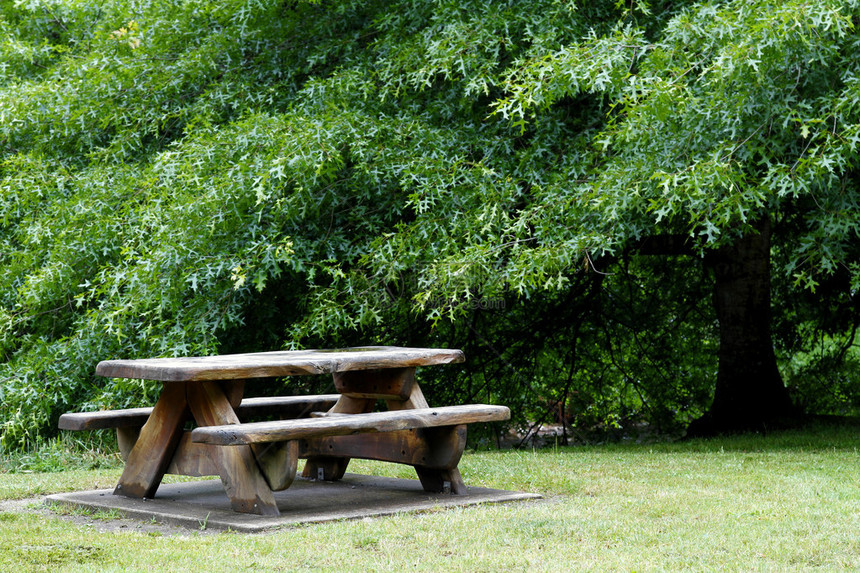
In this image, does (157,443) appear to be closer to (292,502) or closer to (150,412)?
(150,412)

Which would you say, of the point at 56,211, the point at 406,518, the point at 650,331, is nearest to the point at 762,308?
the point at 650,331

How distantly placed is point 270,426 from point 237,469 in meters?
0.47

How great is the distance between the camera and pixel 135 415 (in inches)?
294

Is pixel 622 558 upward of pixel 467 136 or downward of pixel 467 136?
downward

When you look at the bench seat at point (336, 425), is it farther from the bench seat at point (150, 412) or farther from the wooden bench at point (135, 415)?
the bench seat at point (150, 412)

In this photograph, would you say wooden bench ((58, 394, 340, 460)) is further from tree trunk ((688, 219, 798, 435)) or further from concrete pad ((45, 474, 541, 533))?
tree trunk ((688, 219, 798, 435))

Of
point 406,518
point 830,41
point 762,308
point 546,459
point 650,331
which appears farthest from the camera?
point 650,331

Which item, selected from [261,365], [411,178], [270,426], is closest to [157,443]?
[261,365]

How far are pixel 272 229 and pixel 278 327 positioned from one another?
5.98 ft

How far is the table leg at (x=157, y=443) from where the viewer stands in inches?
270

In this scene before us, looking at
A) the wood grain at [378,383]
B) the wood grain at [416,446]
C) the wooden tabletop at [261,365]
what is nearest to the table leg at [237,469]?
the wooden tabletop at [261,365]

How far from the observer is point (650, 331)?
47.3ft

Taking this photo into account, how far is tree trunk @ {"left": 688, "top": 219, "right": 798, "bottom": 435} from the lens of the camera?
11773mm

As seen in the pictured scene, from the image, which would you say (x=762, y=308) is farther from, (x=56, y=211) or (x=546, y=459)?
(x=56, y=211)
